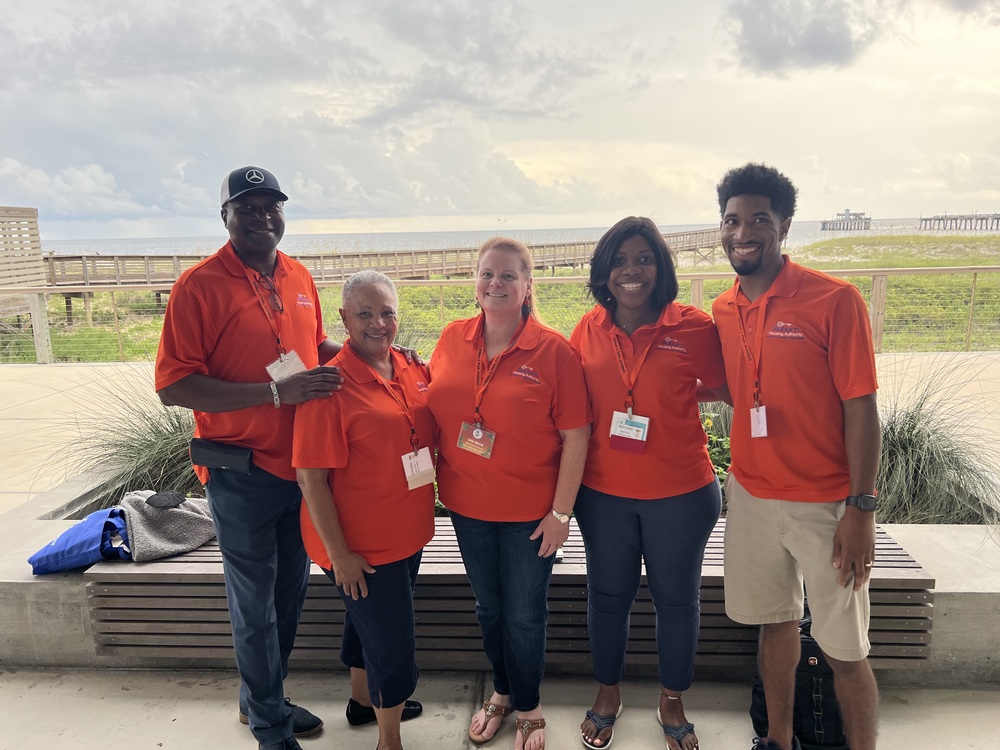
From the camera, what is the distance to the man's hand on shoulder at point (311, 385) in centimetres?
178

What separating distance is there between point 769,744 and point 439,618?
1.24 m

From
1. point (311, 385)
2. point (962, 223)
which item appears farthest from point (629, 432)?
point (962, 223)

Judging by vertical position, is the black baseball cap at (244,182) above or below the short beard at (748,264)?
above

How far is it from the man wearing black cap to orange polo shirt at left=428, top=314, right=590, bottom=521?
38cm

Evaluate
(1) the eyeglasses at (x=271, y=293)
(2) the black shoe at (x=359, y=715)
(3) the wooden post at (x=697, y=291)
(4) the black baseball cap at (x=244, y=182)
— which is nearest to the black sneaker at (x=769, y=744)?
(2) the black shoe at (x=359, y=715)

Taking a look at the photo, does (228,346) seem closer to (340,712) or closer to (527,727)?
(340,712)

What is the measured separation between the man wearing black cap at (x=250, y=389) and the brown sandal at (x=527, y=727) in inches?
30.0

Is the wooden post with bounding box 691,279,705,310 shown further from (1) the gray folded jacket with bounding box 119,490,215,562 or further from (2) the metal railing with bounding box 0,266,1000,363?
(1) the gray folded jacket with bounding box 119,490,215,562

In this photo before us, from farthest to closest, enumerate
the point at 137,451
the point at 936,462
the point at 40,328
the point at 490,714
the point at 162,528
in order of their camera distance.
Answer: the point at 40,328 → the point at 137,451 → the point at 936,462 → the point at 162,528 → the point at 490,714

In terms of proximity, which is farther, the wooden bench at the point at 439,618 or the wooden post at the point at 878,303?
the wooden post at the point at 878,303

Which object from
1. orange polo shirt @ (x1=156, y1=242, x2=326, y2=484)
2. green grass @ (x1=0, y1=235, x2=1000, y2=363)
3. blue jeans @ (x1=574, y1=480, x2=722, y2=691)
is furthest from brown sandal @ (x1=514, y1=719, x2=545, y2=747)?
green grass @ (x1=0, y1=235, x2=1000, y2=363)

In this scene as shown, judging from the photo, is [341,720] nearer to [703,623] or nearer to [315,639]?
[315,639]

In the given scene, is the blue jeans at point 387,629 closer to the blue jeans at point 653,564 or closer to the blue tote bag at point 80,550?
the blue jeans at point 653,564

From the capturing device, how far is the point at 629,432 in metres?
1.93
